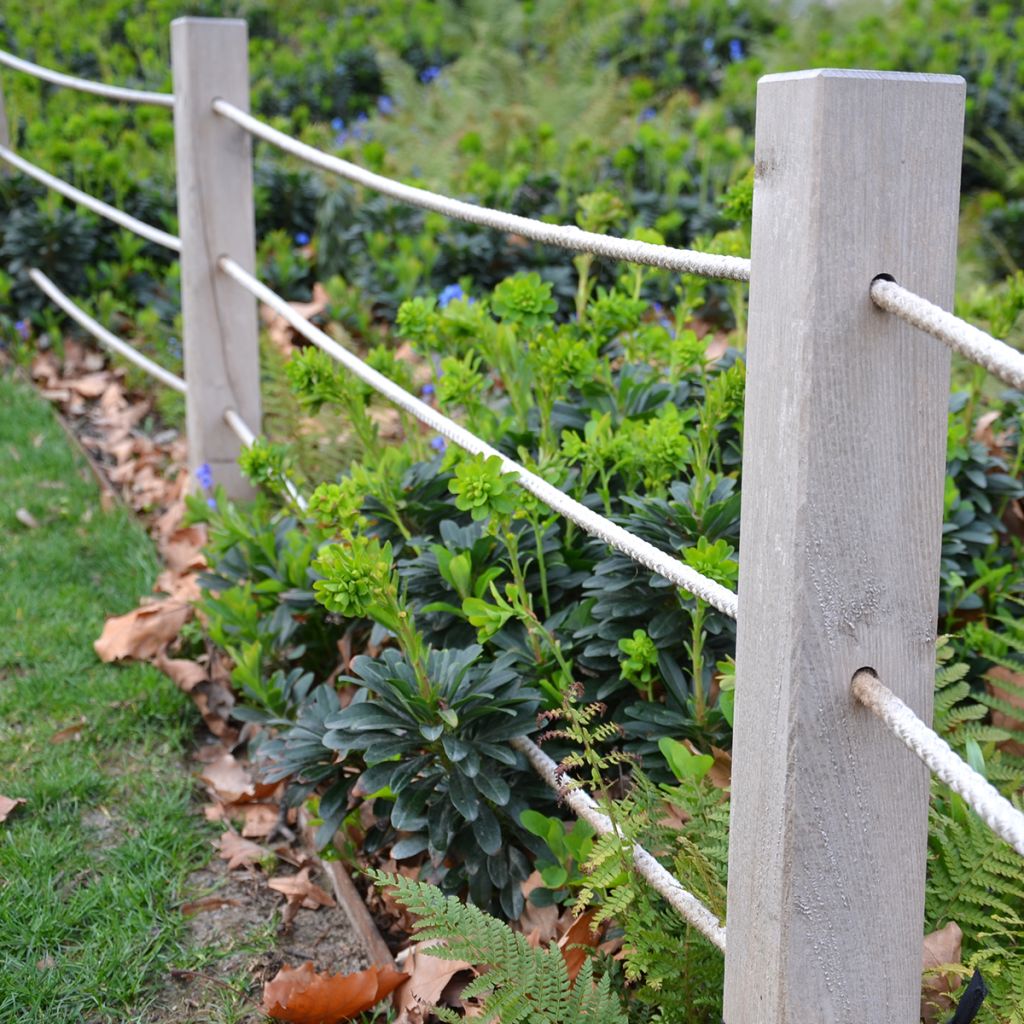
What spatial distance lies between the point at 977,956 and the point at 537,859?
73 cm

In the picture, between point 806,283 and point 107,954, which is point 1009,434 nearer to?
point 806,283

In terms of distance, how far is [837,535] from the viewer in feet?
3.79

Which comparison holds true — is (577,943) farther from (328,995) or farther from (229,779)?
(229,779)

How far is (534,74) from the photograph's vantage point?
26.2 feet

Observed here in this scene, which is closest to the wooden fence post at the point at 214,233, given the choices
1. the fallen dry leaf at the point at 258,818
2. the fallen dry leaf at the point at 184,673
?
the fallen dry leaf at the point at 184,673

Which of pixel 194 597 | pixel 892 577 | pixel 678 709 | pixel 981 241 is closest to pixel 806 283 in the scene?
pixel 892 577

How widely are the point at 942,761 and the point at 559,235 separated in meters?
1.01

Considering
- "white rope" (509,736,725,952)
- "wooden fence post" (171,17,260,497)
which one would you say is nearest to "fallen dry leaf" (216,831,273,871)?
"white rope" (509,736,725,952)

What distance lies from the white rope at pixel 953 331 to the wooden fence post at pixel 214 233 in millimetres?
2509

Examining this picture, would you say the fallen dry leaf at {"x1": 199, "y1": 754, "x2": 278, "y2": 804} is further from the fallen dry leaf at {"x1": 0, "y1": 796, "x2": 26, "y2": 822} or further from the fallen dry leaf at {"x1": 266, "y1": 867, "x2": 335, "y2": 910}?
the fallen dry leaf at {"x1": 0, "y1": 796, "x2": 26, "y2": 822}

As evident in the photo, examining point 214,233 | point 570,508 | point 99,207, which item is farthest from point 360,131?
point 570,508

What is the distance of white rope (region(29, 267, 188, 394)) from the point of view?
4.20m

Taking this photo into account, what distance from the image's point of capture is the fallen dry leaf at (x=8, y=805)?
2.39m

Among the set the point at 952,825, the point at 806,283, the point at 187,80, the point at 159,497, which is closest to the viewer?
the point at 806,283
